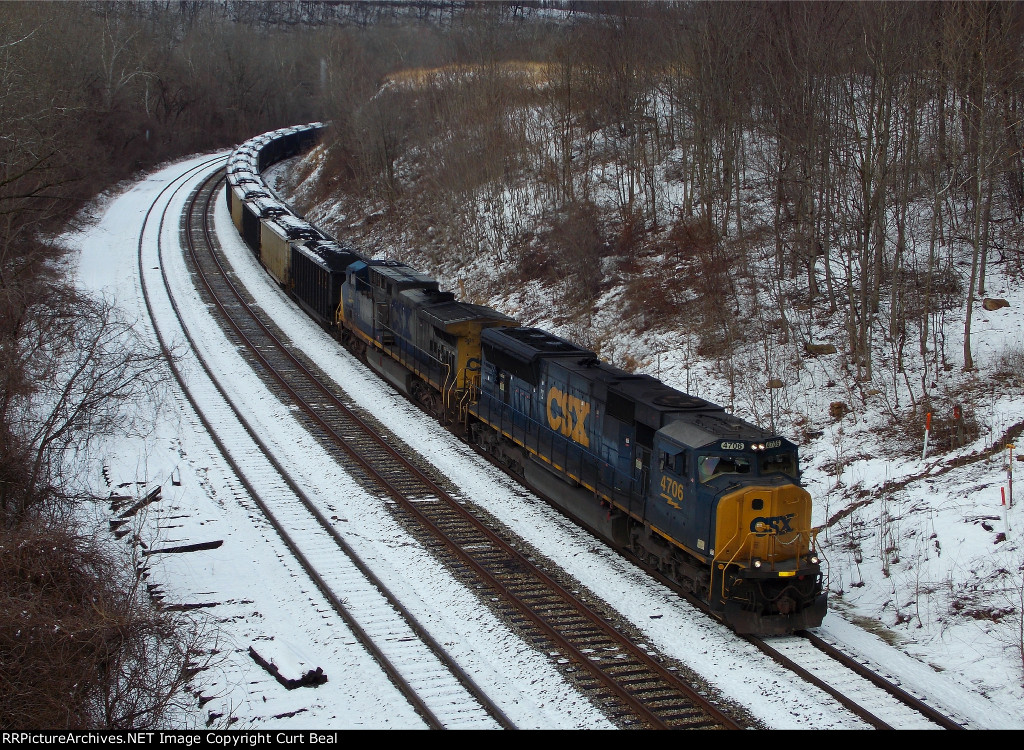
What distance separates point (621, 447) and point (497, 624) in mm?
→ 4186

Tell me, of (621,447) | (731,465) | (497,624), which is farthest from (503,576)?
(731,465)

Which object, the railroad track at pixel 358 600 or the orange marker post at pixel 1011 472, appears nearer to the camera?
the railroad track at pixel 358 600

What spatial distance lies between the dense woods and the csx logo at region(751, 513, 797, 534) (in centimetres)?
775

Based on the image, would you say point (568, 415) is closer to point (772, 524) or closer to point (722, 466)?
point (722, 466)

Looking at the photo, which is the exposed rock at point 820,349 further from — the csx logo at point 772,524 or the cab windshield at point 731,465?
the csx logo at point 772,524

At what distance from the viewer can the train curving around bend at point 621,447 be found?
14.1 meters

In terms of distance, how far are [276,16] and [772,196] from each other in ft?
439

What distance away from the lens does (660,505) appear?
1561 centimetres

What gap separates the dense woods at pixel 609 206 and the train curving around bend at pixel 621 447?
6.65 m

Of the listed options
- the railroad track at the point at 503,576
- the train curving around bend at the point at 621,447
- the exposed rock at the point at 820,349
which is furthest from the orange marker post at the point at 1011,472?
the exposed rock at the point at 820,349

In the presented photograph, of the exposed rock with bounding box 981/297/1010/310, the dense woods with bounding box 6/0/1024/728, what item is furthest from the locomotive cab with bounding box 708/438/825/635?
the exposed rock with bounding box 981/297/1010/310

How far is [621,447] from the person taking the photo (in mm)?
16922

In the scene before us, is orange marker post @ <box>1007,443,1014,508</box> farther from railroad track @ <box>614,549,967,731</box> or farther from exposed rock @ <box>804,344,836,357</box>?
exposed rock @ <box>804,344,836,357</box>

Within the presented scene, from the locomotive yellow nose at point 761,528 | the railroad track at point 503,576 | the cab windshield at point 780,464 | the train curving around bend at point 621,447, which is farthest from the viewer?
the cab windshield at point 780,464
